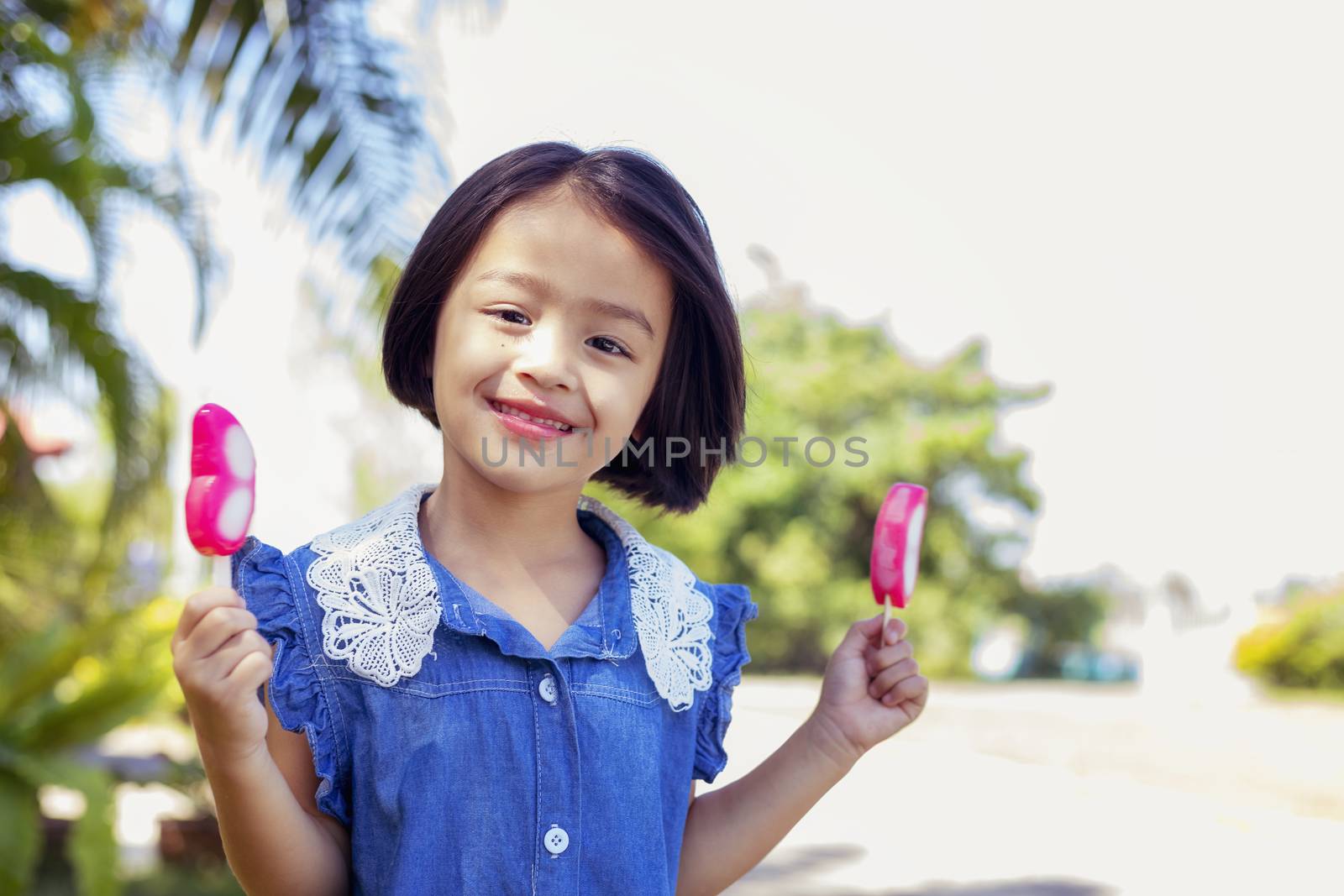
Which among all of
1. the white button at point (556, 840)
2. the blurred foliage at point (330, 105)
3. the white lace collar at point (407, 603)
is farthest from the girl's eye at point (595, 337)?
the blurred foliage at point (330, 105)

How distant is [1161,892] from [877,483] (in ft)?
46.7

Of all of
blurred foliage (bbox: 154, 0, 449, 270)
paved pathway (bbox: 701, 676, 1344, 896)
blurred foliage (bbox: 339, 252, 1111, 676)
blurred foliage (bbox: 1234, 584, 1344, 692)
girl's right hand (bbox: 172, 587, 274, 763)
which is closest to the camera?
girl's right hand (bbox: 172, 587, 274, 763)

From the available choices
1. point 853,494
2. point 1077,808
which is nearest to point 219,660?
point 1077,808

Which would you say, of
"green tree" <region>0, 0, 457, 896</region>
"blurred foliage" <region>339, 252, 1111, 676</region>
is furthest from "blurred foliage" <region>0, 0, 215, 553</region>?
"blurred foliage" <region>339, 252, 1111, 676</region>

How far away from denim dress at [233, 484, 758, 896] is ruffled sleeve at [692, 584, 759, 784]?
132mm

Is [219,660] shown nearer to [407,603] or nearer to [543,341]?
[407,603]

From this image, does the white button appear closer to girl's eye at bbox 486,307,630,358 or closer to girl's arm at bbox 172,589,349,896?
girl's arm at bbox 172,589,349,896

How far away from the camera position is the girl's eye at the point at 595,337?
134 centimetres

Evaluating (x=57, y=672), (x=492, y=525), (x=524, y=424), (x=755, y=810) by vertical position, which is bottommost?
(x=57, y=672)

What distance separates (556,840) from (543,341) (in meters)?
0.53

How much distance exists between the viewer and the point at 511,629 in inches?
52.7

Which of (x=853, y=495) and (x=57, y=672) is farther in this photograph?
(x=853, y=495)

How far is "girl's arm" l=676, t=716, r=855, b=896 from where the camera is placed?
1539 mm

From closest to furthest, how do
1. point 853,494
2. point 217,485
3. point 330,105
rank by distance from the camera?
1. point 217,485
2. point 330,105
3. point 853,494
